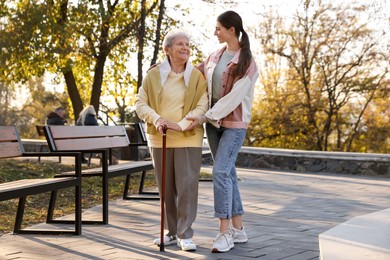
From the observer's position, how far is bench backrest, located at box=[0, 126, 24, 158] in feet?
22.0

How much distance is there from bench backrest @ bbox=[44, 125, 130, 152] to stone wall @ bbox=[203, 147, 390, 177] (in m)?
7.19

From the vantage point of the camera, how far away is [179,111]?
623 cm

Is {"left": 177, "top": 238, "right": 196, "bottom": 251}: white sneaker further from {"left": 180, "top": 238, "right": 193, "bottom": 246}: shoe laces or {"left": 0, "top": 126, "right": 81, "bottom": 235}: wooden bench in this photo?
{"left": 0, "top": 126, "right": 81, "bottom": 235}: wooden bench

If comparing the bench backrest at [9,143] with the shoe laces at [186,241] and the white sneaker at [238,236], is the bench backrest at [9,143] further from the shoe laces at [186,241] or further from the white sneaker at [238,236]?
the white sneaker at [238,236]

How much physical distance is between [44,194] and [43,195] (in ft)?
0.31

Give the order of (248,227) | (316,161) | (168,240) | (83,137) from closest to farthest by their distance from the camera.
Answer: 1. (168,240)
2. (248,227)
3. (83,137)
4. (316,161)

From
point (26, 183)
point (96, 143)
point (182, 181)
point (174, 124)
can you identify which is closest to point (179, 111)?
point (174, 124)

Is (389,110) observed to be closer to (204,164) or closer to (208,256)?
(204,164)

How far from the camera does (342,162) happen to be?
51.4ft

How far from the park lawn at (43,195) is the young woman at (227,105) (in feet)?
7.51

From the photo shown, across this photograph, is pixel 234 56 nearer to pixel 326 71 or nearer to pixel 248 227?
pixel 248 227

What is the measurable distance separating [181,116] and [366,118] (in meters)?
25.2

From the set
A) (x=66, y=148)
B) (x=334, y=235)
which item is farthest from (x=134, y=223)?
(x=334, y=235)

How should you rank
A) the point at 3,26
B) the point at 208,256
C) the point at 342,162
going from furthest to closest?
1. the point at 3,26
2. the point at 342,162
3. the point at 208,256
